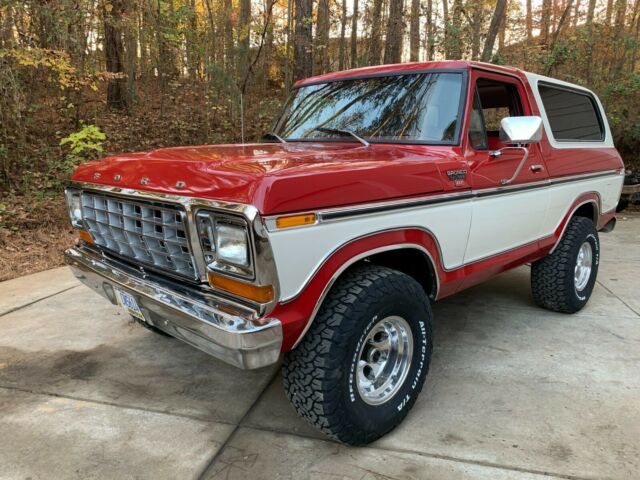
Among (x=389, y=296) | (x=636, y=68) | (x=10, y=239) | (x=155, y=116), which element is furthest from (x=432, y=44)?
(x=389, y=296)

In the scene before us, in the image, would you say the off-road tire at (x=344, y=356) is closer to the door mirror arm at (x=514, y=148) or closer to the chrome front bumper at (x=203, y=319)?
the chrome front bumper at (x=203, y=319)

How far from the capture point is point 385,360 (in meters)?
2.56

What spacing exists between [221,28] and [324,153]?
39.6ft

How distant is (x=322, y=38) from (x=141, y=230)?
1048cm

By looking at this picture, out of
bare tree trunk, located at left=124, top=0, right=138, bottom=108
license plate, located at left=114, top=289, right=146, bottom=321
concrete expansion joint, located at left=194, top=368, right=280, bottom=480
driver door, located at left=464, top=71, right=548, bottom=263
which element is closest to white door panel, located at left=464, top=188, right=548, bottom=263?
driver door, located at left=464, top=71, right=548, bottom=263

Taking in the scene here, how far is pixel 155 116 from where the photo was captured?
11.4m

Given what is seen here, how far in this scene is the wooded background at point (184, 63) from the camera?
7.39m

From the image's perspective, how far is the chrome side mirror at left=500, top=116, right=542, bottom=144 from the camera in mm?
2787

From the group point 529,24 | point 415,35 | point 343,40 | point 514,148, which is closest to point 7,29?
point 514,148

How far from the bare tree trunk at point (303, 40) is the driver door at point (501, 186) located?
7260mm

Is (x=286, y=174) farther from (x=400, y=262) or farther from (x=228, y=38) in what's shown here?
(x=228, y=38)

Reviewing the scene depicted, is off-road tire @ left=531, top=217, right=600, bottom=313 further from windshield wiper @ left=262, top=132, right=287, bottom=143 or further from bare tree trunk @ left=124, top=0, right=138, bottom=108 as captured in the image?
bare tree trunk @ left=124, top=0, right=138, bottom=108

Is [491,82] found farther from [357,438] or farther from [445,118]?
[357,438]

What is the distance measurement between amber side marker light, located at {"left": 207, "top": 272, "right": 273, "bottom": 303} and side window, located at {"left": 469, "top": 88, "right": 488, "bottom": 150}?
5.65ft
